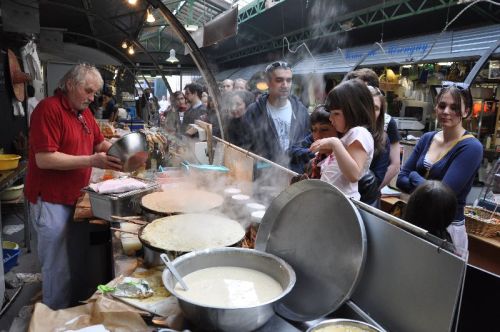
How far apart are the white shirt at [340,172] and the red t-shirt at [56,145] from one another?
2002 mm

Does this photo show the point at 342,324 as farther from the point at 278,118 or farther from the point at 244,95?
the point at 244,95

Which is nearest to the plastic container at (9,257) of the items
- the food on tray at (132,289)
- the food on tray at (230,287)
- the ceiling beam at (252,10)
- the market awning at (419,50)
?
the food on tray at (132,289)

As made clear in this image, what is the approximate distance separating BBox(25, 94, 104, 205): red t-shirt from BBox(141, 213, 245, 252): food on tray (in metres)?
1.32

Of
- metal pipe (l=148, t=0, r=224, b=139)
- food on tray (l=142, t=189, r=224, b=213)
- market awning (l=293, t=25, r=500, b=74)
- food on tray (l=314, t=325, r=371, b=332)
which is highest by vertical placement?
market awning (l=293, t=25, r=500, b=74)

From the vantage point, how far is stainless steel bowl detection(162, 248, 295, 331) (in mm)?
1101

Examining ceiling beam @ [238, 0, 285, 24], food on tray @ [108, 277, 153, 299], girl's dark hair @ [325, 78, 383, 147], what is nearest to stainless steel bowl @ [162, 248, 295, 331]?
food on tray @ [108, 277, 153, 299]

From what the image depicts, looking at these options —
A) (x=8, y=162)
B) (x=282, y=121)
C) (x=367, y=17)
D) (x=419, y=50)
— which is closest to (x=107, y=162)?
(x=282, y=121)

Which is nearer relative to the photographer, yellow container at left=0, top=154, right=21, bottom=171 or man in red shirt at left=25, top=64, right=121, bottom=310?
man in red shirt at left=25, top=64, right=121, bottom=310

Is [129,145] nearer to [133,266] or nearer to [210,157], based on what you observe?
[133,266]

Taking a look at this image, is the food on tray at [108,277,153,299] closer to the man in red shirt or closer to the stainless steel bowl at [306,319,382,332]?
the stainless steel bowl at [306,319,382,332]

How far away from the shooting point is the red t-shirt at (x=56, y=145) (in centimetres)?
262

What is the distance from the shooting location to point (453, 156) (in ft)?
8.55

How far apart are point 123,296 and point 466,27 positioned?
8.68 metres

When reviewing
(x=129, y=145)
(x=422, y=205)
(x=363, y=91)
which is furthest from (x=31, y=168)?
(x=422, y=205)
